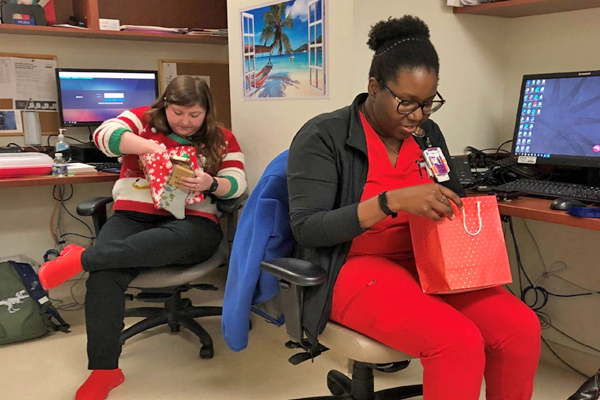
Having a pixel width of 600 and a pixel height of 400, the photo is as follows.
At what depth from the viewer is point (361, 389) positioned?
1666mm

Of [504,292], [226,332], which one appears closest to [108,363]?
[226,332]

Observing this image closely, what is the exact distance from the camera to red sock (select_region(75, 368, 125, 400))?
6.45ft

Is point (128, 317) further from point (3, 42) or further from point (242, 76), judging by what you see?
point (3, 42)

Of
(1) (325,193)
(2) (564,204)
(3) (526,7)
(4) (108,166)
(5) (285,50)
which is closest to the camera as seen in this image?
(1) (325,193)

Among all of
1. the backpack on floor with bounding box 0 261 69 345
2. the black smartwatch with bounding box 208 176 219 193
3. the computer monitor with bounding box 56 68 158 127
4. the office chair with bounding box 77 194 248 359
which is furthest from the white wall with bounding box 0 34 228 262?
the black smartwatch with bounding box 208 176 219 193

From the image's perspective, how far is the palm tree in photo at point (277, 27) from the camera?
2.21 metres

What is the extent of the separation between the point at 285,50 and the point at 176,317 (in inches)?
48.7

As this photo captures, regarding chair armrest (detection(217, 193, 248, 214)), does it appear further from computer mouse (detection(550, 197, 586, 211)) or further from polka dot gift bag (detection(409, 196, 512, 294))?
computer mouse (detection(550, 197, 586, 211))

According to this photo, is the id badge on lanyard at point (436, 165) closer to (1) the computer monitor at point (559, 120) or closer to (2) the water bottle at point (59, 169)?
(1) the computer monitor at point (559, 120)

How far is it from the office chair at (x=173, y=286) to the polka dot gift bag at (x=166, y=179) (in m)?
0.18

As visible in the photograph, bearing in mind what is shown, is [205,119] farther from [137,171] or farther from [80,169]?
[80,169]

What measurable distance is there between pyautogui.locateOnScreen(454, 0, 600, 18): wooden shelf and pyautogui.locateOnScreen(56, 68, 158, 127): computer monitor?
172 cm

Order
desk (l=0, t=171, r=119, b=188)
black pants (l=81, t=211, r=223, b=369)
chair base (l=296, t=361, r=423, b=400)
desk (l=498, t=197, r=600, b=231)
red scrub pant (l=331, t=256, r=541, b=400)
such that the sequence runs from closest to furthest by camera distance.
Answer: red scrub pant (l=331, t=256, r=541, b=400) < desk (l=498, t=197, r=600, b=231) < chair base (l=296, t=361, r=423, b=400) < black pants (l=81, t=211, r=223, b=369) < desk (l=0, t=171, r=119, b=188)

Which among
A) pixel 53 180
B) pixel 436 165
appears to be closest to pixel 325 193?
pixel 436 165
